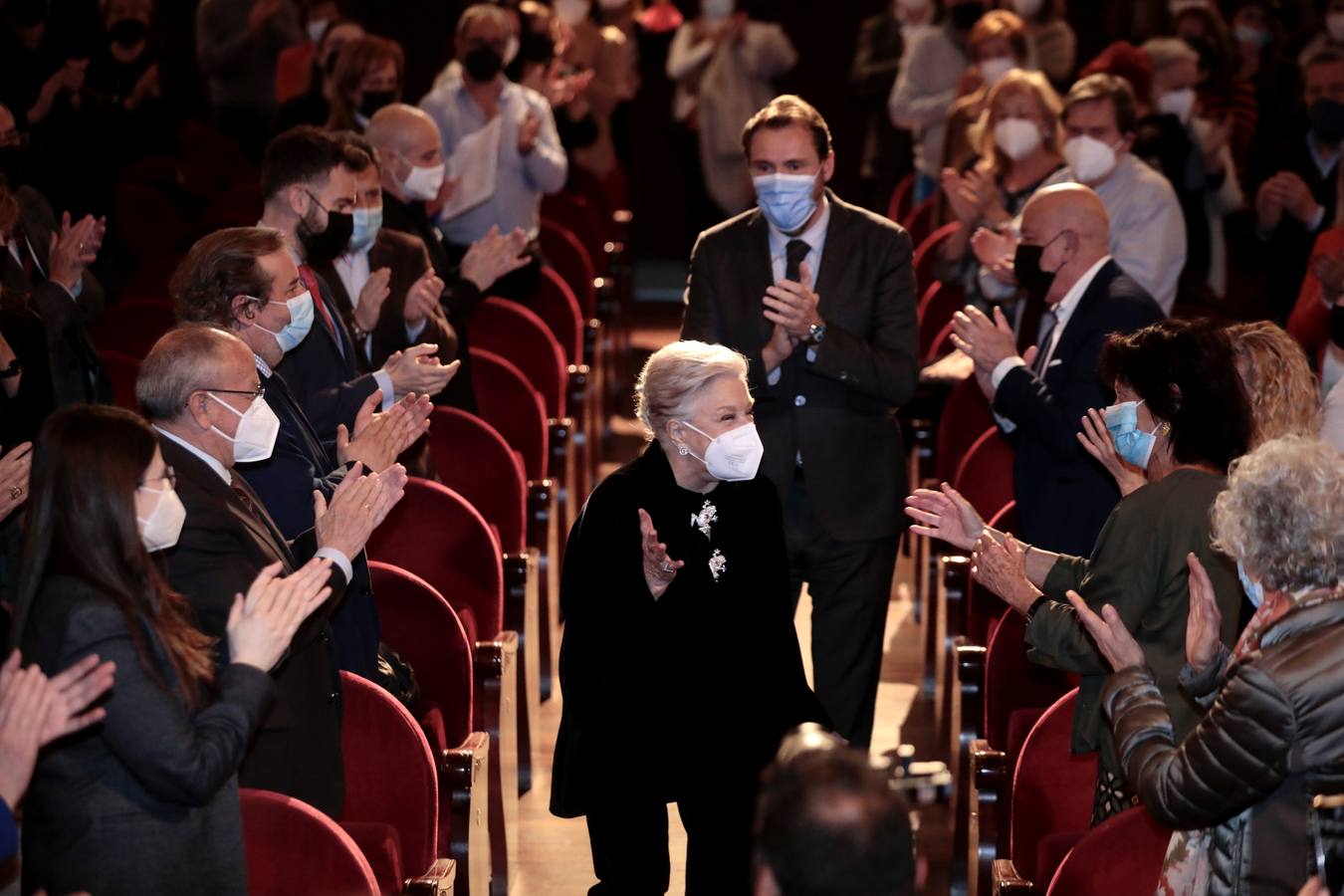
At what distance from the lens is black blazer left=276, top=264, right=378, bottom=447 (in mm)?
3906

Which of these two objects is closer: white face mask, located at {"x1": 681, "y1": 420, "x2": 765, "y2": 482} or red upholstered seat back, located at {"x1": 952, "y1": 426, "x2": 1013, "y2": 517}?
white face mask, located at {"x1": 681, "y1": 420, "x2": 765, "y2": 482}

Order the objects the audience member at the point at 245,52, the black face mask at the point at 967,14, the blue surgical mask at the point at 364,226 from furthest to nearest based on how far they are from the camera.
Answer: the black face mask at the point at 967,14, the audience member at the point at 245,52, the blue surgical mask at the point at 364,226

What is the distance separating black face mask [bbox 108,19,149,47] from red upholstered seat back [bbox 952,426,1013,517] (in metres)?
4.84

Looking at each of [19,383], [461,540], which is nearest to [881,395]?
[461,540]

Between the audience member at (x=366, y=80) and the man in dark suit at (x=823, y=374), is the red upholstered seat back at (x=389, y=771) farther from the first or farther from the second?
the audience member at (x=366, y=80)

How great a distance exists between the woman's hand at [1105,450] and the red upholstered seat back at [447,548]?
148 centimetres

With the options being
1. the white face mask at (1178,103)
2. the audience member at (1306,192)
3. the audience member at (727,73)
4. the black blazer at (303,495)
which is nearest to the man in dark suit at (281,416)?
the black blazer at (303,495)

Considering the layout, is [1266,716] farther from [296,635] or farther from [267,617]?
[296,635]

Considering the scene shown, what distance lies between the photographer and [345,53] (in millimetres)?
6066

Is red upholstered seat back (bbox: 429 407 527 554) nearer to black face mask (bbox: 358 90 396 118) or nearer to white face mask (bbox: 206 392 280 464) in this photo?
white face mask (bbox: 206 392 280 464)

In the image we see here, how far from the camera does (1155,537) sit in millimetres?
3025

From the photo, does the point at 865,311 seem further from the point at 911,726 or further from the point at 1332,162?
the point at 1332,162

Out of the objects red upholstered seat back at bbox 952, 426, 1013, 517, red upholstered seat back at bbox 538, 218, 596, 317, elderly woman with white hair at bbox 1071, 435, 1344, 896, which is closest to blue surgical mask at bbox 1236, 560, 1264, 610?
elderly woman with white hair at bbox 1071, 435, 1344, 896

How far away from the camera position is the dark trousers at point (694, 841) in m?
3.04
